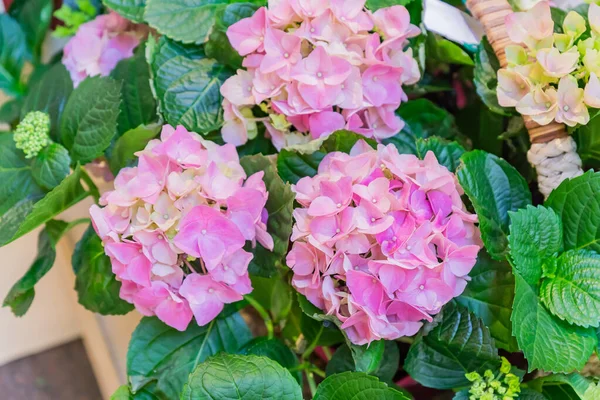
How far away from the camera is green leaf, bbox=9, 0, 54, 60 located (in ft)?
3.10

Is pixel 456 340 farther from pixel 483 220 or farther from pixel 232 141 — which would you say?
pixel 232 141

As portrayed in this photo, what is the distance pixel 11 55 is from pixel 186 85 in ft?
1.37

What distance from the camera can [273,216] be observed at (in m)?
0.61

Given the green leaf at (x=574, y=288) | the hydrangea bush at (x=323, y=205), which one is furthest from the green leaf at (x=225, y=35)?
the green leaf at (x=574, y=288)

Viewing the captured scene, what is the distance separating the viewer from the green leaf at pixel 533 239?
0.55 meters

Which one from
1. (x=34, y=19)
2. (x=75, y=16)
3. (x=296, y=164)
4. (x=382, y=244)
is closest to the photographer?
(x=382, y=244)

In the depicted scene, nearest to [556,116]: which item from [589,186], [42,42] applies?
[589,186]

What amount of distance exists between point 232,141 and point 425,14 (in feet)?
0.86

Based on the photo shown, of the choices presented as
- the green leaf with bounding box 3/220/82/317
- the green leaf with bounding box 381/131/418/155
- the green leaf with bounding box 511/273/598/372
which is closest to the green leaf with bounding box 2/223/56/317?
the green leaf with bounding box 3/220/82/317

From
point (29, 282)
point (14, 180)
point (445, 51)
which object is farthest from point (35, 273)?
point (445, 51)

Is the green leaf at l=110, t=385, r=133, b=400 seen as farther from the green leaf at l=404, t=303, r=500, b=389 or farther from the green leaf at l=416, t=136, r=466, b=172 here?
the green leaf at l=416, t=136, r=466, b=172

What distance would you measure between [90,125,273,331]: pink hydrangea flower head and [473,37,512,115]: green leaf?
0.91 feet

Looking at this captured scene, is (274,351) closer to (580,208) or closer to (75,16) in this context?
(580,208)

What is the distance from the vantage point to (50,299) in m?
1.27
